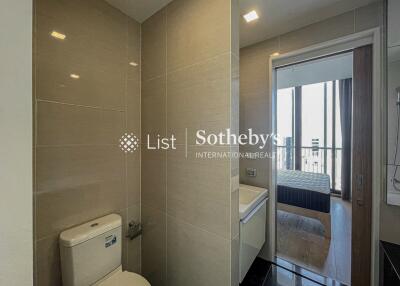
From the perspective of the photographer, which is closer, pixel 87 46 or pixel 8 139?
pixel 8 139

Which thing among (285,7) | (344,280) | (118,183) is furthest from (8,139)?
(344,280)

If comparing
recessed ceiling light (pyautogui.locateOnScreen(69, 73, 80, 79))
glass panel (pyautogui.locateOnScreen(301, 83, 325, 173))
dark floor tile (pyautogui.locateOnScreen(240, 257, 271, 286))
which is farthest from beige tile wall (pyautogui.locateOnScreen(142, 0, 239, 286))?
glass panel (pyautogui.locateOnScreen(301, 83, 325, 173))

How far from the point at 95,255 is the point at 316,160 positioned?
2.18 metres

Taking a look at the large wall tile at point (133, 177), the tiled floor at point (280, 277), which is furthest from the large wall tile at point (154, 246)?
the tiled floor at point (280, 277)

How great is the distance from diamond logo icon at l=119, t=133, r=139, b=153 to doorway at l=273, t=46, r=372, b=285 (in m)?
1.55

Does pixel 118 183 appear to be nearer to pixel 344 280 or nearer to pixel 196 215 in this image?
pixel 196 215

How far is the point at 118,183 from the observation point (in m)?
1.47

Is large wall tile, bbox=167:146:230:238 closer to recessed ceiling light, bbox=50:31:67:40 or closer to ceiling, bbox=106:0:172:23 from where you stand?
recessed ceiling light, bbox=50:31:67:40

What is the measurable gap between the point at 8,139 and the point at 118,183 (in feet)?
3.58

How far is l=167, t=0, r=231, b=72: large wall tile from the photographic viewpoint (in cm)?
105

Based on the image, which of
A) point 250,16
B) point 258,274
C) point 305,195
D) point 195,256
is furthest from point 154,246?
point 250,16

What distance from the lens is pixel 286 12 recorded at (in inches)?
58.7

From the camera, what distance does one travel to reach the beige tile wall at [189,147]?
1054 millimetres

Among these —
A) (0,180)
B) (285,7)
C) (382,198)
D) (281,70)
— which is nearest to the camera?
(0,180)
